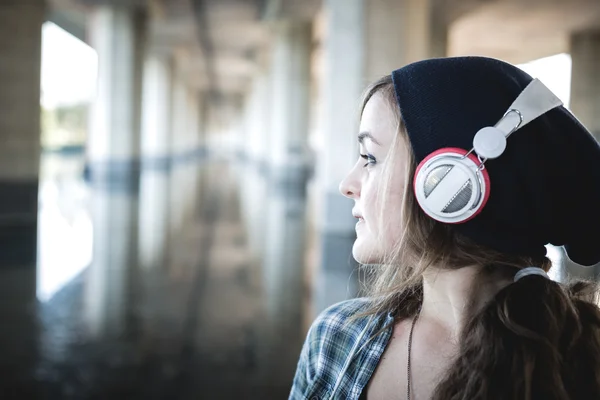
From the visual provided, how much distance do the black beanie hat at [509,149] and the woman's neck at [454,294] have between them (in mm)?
120

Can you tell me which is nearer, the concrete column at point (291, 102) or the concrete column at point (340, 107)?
the concrete column at point (340, 107)

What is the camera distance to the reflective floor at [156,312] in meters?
4.44

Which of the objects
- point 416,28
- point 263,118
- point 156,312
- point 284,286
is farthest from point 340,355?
point 263,118

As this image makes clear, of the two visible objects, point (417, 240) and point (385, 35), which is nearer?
Answer: point (417, 240)

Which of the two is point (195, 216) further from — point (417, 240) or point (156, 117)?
point (156, 117)

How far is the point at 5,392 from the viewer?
13.6 ft

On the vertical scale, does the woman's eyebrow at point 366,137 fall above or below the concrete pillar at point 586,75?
below

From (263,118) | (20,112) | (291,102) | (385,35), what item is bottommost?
(20,112)

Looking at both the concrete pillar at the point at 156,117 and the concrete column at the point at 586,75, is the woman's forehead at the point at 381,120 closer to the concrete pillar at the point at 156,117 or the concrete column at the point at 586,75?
the concrete column at the point at 586,75

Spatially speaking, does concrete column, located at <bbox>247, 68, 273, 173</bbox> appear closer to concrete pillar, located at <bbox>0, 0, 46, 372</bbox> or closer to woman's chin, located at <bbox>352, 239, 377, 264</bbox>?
concrete pillar, located at <bbox>0, 0, 46, 372</bbox>

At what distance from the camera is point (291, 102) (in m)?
27.7

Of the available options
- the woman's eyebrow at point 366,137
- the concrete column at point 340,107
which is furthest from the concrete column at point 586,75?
the woman's eyebrow at point 366,137

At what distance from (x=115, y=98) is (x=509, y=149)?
90.2 ft

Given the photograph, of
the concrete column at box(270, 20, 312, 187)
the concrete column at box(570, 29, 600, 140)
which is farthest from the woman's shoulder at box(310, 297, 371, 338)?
the concrete column at box(270, 20, 312, 187)
